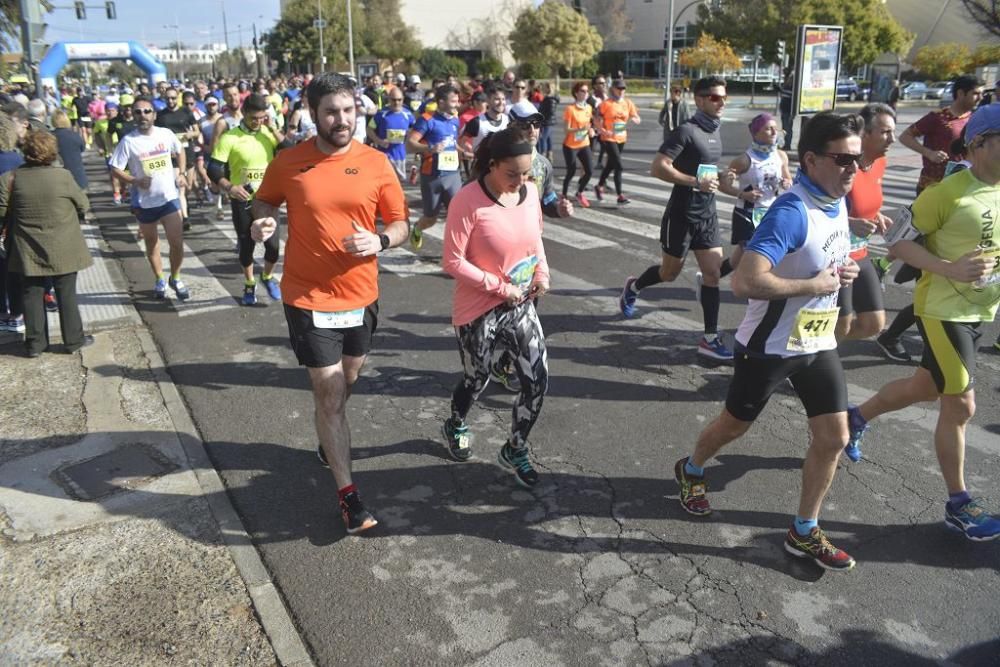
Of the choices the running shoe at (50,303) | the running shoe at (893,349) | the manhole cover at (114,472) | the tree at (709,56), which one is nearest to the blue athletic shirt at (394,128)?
the running shoe at (50,303)

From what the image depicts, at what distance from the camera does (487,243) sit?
3.84 meters

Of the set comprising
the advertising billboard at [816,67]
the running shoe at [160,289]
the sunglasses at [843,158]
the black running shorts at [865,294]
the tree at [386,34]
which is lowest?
the running shoe at [160,289]

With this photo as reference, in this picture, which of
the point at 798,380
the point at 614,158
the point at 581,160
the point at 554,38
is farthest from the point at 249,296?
the point at 554,38

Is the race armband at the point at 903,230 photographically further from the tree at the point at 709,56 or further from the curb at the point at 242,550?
the tree at the point at 709,56

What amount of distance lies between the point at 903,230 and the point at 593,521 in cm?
209

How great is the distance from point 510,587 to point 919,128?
643 centimetres

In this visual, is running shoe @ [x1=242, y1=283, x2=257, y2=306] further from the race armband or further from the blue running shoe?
the race armband

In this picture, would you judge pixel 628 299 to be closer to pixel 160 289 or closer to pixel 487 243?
pixel 487 243

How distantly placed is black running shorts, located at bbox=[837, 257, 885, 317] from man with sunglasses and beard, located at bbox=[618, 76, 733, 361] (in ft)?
3.57

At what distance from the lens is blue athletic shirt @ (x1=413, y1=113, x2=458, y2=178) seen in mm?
8695

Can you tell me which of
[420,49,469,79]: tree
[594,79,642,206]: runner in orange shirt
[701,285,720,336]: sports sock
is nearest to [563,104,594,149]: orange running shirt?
[594,79,642,206]: runner in orange shirt

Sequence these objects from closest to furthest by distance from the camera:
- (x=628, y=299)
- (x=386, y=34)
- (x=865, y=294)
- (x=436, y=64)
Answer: (x=865, y=294) → (x=628, y=299) → (x=436, y=64) → (x=386, y=34)

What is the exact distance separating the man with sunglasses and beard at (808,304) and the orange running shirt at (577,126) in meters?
9.26

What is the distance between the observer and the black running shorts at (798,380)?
3.22 m
